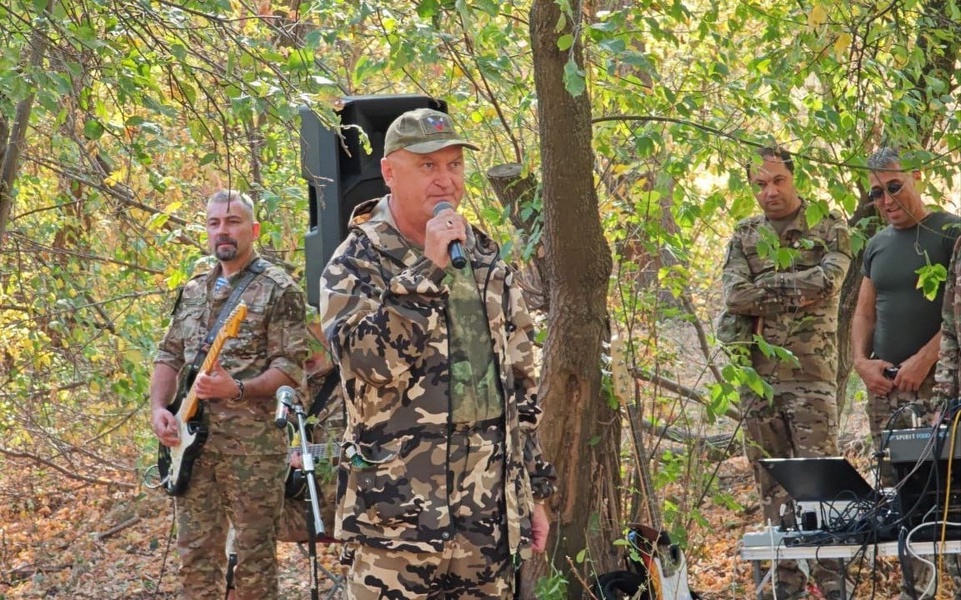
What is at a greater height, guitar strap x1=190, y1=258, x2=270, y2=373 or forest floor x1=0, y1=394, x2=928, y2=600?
guitar strap x1=190, y1=258, x2=270, y2=373

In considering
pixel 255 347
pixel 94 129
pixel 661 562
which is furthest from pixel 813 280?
pixel 94 129

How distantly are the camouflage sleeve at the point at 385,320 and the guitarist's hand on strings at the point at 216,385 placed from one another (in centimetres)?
248

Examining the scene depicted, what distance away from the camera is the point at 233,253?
6.38m

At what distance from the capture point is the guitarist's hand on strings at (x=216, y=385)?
20.0 feet

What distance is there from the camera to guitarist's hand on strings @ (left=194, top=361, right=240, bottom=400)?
611cm

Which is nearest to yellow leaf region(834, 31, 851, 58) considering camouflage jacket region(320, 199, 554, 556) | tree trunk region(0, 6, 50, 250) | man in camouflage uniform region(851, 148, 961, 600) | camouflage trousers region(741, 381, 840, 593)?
man in camouflage uniform region(851, 148, 961, 600)

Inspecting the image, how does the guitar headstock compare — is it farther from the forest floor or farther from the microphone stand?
the forest floor

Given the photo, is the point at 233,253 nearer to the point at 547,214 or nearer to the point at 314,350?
the point at 314,350

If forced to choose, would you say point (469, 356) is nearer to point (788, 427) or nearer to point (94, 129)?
point (94, 129)

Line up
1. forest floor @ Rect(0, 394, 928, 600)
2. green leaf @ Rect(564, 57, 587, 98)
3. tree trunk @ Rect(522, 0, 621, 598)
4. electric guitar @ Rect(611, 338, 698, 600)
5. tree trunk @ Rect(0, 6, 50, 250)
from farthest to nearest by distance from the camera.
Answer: forest floor @ Rect(0, 394, 928, 600) < tree trunk @ Rect(0, 6, 50, 250) < tree trunk @ Rect(522, 0, 621, 598) < electric guitar @ Rect(611, 338, 698, 600) < green leaf @ Rect(564, 57, 587, 98)

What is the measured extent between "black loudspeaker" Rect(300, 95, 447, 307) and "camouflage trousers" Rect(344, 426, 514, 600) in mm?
1816

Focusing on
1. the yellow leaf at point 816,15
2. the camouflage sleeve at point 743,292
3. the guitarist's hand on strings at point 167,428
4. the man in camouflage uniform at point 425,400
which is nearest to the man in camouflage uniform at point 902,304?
the camouflage sleeve at point 743,292

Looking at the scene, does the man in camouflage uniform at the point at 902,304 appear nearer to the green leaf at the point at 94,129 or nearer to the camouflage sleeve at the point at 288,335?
the camouflage sleeve at the point at 288,335

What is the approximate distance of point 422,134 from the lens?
12.6 feet
